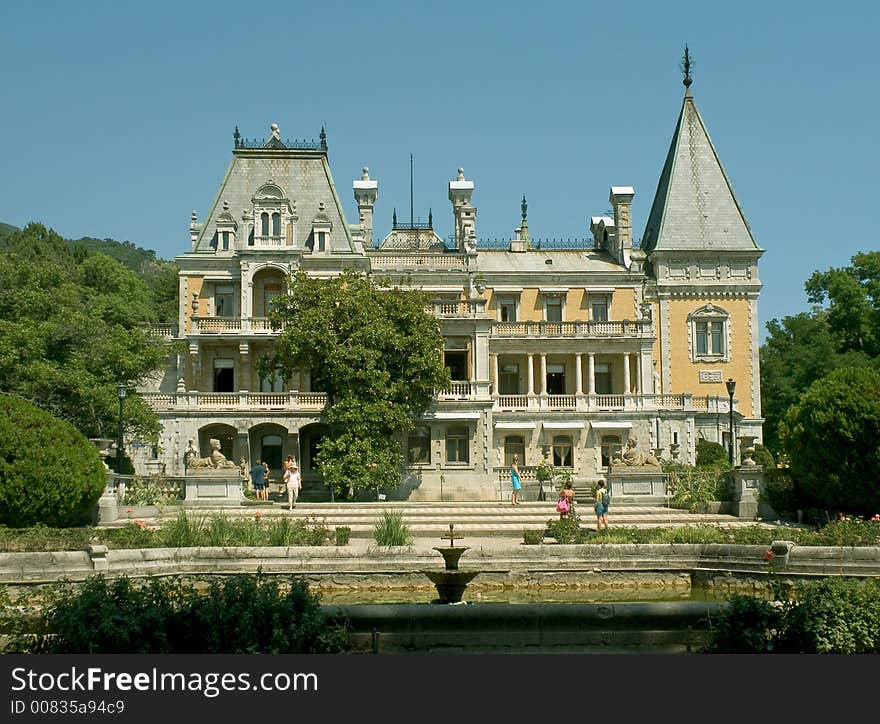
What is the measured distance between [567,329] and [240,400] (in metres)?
17.8

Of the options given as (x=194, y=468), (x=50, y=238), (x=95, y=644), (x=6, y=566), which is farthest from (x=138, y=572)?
(x=50, y=238)

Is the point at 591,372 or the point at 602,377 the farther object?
the point at 602,377

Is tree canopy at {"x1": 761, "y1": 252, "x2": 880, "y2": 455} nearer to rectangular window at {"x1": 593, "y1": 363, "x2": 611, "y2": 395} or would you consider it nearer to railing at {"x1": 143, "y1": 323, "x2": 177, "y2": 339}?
rectangular window at {"x1": 593, "y1": 363, "x2": 611, "y2": 395}

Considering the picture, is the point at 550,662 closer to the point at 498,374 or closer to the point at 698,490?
the point at 698,490

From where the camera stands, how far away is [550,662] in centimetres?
876

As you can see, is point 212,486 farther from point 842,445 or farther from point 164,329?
point 164,329

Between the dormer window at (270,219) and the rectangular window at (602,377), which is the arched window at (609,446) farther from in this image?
the dormer window at (270,219)

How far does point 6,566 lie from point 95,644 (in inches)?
345

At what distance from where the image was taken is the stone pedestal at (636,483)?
34.2 metres

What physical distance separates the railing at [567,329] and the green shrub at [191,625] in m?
42.9

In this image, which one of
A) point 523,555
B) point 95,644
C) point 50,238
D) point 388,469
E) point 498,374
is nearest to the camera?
point 95,644

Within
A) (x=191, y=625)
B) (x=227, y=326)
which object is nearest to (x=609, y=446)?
(x=227, y=326)

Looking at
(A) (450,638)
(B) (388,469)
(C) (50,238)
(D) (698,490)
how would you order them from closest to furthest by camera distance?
1. (A) (450,638)
2. (D) (698,490)
3. (B) (388,469)
4. (C) (50,238)

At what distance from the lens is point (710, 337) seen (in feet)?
185
